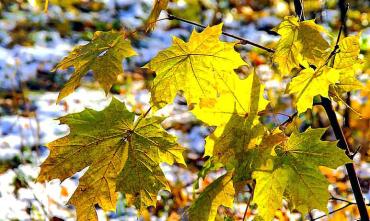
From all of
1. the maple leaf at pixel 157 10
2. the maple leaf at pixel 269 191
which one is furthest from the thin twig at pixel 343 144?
the maple leaf at pixel 157 10

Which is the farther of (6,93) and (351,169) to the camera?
(6,93)

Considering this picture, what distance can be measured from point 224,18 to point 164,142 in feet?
→ 16.7

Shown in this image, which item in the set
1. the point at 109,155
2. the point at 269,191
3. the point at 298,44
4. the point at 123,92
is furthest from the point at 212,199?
the point at 123,92

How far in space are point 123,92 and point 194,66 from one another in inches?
125

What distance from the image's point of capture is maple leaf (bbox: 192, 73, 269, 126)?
3.76 ft

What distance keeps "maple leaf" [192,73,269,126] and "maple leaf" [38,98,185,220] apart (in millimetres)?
161

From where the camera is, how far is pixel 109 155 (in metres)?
1.30

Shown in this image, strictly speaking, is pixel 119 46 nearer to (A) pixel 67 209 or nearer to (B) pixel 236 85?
(B) pixel 236 85

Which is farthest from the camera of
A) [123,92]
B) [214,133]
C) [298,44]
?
[123,92]

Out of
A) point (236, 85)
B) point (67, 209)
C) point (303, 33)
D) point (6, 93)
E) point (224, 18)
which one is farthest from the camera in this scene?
point (224, 18)

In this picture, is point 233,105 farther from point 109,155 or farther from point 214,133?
point 109,155

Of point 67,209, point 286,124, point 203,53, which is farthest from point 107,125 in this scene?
point 67,209

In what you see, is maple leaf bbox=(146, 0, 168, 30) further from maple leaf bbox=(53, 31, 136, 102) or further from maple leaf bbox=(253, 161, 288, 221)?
maple leaf bbox=(253, 161, 288, 221)

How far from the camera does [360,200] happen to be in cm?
134
